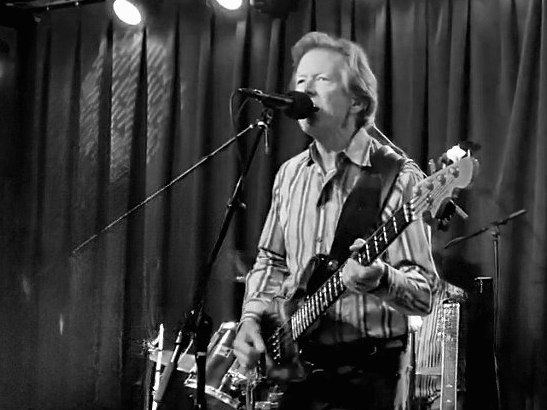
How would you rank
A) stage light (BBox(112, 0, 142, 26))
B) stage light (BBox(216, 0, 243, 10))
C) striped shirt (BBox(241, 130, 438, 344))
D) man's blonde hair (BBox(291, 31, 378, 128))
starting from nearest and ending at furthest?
striped shirt (BBox(241, 130, 438, 344))
man's blonde hair (BBox(291, 31, 378, 128))
stage light (BBox(216, 0, 243, 10))
stage light (BBox(112, 0, 142, 26))

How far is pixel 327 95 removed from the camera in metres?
3.15

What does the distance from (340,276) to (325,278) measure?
4.9 inches

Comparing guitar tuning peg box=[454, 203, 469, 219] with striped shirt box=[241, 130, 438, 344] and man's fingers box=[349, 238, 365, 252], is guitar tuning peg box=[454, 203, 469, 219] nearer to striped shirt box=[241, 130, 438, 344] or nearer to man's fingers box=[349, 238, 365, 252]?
striped shirt box=[241, 130, 438, 344]

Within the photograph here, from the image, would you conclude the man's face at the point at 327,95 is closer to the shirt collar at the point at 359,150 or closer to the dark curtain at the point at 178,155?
the shirt collar at the point at 359,150

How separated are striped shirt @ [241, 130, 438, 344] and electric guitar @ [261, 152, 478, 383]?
0.07 m

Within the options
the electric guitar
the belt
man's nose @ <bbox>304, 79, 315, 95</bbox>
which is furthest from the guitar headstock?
man's nose @ <bbox>304, 79, 315, 95</bbox>

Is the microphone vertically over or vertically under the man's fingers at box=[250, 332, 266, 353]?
over

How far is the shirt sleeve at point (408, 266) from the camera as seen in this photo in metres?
2.44

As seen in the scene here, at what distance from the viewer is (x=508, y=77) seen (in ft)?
11.5

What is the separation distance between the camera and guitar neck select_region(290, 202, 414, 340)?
7.84 feet

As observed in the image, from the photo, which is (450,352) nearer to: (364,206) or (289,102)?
(364,206)

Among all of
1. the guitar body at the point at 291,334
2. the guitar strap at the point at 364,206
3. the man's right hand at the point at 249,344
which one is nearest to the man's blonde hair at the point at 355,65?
the guitar strap at the point at 364,206

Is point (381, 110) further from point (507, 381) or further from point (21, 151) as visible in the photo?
point (21, 151)

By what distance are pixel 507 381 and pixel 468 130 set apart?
1.06 metres
